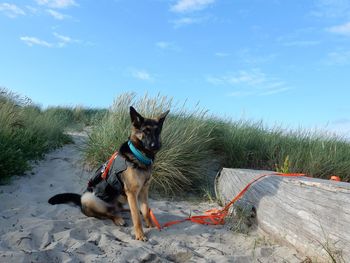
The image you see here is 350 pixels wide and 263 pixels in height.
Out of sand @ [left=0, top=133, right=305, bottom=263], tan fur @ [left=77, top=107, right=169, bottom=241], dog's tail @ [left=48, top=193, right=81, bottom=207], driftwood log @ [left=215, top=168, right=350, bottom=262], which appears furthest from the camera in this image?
dog's tail @ [left=48, top=193, right=81, bottom=207]

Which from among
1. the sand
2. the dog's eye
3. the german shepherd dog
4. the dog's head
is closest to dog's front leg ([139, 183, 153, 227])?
the german shepherd dog

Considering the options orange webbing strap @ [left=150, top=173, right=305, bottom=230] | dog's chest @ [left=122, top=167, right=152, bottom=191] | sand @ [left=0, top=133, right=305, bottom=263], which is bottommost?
sand @ [left=0, top=133, right=305, bottom=263]

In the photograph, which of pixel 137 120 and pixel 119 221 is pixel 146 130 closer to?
pixel 137 120

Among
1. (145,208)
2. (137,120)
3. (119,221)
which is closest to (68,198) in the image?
(119,221)

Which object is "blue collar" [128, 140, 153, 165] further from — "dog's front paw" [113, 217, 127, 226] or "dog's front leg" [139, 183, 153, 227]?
"dog's front paw" [113, 217, 127, 226]

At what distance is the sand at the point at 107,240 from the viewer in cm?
395

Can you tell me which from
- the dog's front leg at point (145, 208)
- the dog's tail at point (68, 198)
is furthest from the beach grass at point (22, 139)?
the dog's front leg at point (145, 208)

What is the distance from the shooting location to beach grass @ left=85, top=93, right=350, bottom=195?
23.4 feet

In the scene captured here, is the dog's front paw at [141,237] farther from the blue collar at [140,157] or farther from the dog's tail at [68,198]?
the dog's tail at [68,198]

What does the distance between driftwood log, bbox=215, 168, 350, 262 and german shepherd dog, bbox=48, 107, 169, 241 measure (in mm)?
1393

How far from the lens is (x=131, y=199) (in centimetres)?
469

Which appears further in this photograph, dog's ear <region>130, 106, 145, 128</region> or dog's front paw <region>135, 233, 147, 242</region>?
dog's ear <region>130, 106, 145, 128</region>

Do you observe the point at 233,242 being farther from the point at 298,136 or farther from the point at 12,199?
the point at 298,136

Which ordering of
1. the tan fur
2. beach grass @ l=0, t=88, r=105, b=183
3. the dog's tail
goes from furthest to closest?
beach grass @ l=0, t=88, r=105, b=183 < the dog's tail < the tan fur
